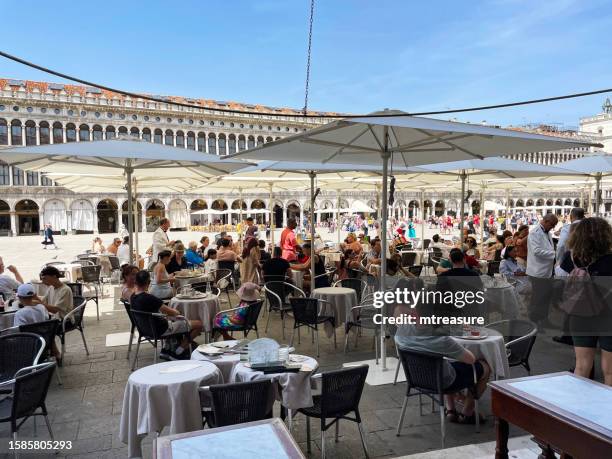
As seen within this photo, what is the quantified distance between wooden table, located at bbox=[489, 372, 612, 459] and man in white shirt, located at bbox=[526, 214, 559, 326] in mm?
3763

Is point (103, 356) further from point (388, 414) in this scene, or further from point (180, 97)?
point (180, 97)

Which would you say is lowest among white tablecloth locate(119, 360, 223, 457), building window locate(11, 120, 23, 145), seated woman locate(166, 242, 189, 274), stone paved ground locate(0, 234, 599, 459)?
stone paved ground locate(0, 234, 599, 459)

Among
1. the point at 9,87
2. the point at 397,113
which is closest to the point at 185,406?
the point at 397,113

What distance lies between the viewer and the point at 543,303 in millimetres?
6496

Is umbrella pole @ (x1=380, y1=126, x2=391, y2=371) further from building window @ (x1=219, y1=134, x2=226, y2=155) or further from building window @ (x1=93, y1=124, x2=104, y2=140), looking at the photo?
building window @ (x1=219, y1=134, x2=226, y2=155)

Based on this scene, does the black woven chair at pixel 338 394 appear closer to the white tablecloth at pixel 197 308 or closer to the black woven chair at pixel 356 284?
the white tablecloth at pixel 197 308

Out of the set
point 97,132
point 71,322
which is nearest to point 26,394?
point 71,322

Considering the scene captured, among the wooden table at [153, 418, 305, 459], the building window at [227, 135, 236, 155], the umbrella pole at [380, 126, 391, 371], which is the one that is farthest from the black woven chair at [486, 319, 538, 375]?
the building window at [227, 135, 236, 155]

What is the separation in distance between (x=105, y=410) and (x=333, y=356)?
2.46 meters

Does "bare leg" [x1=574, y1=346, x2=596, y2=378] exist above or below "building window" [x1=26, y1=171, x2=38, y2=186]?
below

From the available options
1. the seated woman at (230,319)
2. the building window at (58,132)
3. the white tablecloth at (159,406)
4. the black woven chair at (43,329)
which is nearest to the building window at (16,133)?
the building window at (58,132)

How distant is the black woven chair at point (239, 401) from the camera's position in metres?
2.68

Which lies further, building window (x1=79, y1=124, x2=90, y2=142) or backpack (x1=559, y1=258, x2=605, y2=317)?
building window (x1=79, y1=124, x2=90, y2=142)

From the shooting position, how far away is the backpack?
3271mm
